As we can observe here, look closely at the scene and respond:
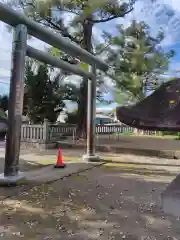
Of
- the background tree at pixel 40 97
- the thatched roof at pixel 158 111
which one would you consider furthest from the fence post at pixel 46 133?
the thatched roof at pixel 158 111

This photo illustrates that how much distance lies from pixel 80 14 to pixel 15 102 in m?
8.18

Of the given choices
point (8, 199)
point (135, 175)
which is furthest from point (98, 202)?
point (135, 175)

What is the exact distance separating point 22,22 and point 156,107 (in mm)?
4541

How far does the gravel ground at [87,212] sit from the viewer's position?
3273 mm

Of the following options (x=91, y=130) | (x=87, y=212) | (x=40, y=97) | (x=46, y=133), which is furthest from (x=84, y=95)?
(x=87, y=212)

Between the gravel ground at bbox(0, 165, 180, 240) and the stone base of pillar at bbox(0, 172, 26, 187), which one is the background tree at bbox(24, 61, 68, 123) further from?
the stone base of pillar at bbox(0, 172, 26, 187)

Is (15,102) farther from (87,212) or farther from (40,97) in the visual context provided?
(40,97)

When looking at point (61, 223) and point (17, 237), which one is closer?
point (17, 237)

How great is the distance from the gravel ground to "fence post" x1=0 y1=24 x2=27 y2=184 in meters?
0.58

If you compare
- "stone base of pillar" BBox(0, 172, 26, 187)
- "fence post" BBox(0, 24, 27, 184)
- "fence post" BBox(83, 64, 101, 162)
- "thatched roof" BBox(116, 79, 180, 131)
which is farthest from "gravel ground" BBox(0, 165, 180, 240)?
"fence post" BBox(83, 64, 101, 162)

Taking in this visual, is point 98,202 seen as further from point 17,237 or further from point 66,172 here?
point 66,172

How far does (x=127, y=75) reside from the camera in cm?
1343

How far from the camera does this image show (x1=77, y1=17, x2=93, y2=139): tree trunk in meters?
13.4

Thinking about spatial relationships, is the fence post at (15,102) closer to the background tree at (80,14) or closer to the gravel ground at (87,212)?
the gravel ground at (87,212)
